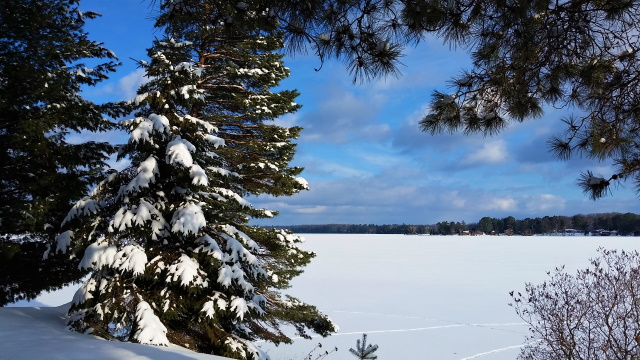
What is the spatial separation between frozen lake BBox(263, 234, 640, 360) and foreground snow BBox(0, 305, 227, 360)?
29.2 ft

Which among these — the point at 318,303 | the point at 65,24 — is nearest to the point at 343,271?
the point at 318,303

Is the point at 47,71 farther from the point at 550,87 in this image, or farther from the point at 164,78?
the point at 550,87

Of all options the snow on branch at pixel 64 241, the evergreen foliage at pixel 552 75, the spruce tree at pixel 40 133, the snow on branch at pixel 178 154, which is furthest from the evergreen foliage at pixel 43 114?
the evergreen foliage at pixel 552 75

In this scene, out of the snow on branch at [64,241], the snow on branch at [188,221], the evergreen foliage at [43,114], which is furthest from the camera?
the evergreen foliage at [43,114]

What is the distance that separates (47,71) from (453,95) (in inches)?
336

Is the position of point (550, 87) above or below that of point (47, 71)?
below

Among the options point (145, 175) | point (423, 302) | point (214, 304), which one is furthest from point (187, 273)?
point (423, 302)

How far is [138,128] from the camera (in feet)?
23.3

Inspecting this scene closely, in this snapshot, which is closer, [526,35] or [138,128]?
[526,35]

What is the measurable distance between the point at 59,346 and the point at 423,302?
66.4 feet

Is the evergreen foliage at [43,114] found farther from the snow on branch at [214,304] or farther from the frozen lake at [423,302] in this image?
the frozen lake at [423,302]

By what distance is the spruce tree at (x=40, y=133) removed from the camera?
8695 mm

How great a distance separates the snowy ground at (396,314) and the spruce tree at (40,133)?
174cm

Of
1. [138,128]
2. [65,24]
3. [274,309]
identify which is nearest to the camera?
[138,128]
